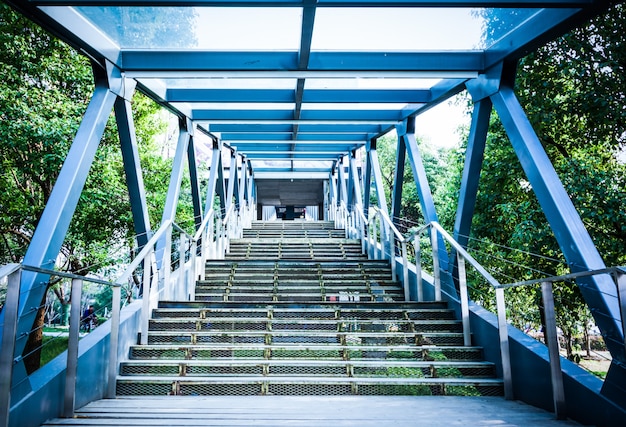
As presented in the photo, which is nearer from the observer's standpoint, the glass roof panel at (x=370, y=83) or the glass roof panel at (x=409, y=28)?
the glass roof panel at (x=409, y=28)

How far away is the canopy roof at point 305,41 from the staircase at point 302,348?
2855mm

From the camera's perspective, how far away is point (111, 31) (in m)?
4.71

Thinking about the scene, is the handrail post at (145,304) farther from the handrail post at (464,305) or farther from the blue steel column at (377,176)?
the blue steel column at (377,176)

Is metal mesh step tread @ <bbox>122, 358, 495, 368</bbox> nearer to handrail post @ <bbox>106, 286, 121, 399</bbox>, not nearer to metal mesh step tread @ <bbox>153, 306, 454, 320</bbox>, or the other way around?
handrail post @ <bbox>106, 286, 121, 399</bbox>

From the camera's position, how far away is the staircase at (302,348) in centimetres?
405

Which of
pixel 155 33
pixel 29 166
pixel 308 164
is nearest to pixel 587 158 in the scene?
pixel 155 33

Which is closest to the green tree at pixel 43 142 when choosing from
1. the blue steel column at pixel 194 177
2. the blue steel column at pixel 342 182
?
the blue steel column at pixel 194 177

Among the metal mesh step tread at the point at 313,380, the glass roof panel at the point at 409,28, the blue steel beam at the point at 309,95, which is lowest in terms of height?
the metal mesh step tread at the point at 313,380

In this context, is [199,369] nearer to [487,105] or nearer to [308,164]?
[487,105]

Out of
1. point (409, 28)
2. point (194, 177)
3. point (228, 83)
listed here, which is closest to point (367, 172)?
point (194, 177)

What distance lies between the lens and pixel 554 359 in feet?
10.3

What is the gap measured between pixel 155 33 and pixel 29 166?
4408mm

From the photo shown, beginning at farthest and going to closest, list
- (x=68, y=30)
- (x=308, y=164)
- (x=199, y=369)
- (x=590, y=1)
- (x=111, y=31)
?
(x=308, y=164)
(x=111, y=31)
(x=199, y=369)
(x=68, y=30)
(x=590, y=1)

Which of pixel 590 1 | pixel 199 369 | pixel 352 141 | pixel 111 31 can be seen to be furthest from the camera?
pixel 352 141
